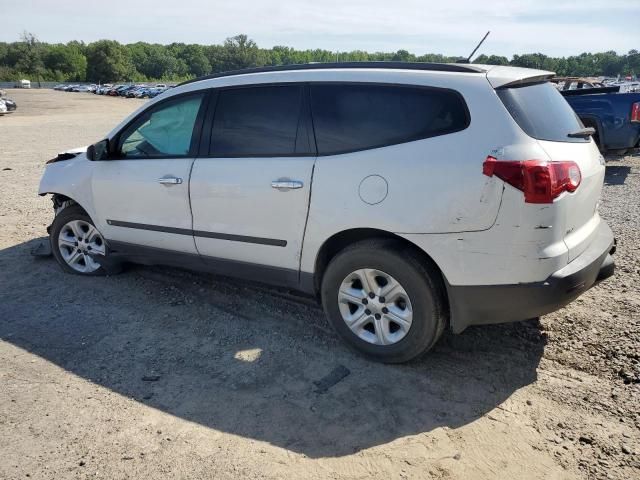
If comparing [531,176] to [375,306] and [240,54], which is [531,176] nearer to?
[375,306]

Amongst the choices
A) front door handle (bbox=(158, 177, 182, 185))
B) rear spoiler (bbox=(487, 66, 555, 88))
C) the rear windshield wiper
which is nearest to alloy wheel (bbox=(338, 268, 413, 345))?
rear spoiler (bbox=(487, 66, 555, 88))

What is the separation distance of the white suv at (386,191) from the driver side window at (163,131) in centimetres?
1

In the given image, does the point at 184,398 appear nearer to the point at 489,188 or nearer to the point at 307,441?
the point at 307,441

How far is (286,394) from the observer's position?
3133mm

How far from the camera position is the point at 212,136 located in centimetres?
396

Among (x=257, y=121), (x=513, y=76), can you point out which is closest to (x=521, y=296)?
(x=513, y=76)

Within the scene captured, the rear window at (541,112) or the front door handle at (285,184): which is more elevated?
the rear window at (541,112)

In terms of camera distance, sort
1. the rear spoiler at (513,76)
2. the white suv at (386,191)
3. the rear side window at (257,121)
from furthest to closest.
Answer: the rear side window at (257,121) → the rear spoiler at (513,76) → the white suv at (386,191)

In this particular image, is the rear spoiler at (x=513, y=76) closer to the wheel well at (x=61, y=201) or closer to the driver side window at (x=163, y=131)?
the driver side window at (x=163, y=131)

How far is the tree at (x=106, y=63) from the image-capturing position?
120 meters

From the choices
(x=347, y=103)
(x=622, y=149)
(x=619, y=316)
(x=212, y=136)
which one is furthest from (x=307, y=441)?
(x=622, y=149)

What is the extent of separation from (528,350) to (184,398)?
2302 millimetres

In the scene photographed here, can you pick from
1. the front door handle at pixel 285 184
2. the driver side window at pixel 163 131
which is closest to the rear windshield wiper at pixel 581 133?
the front door handle at pixel 285 184

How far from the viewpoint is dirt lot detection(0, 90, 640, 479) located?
2.59m
